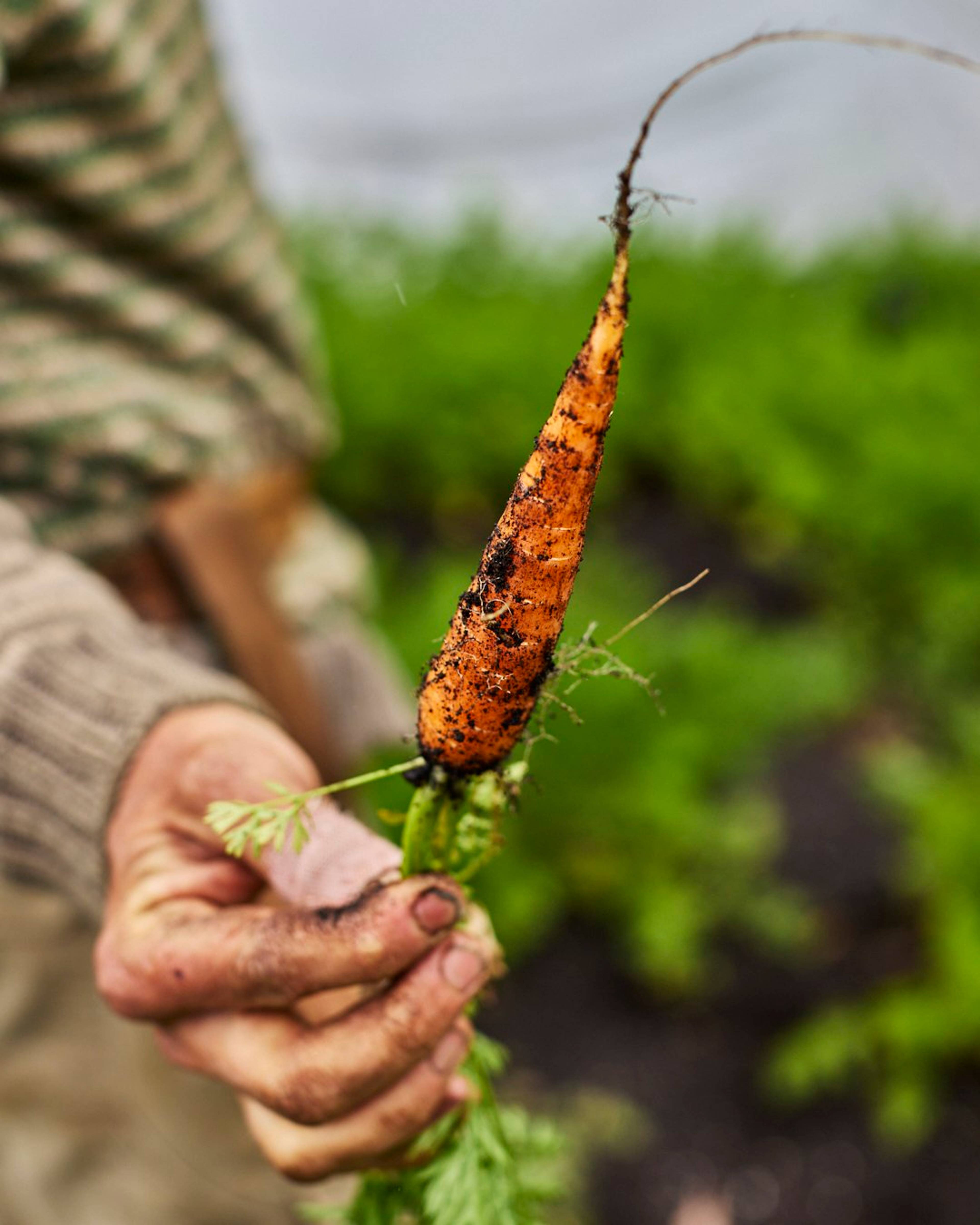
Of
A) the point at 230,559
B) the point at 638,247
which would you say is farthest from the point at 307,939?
the point at 638,247

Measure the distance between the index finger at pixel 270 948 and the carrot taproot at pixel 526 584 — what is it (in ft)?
0.41

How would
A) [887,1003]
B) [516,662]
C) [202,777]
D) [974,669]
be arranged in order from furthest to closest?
[974,669], [887,1003], [202,777], [516,662]

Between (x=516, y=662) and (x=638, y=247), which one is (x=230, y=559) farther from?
(x=638, y=247)

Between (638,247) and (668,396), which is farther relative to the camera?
(638,247)

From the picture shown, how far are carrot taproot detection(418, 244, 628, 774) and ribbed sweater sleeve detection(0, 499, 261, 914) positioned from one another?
12.0 inches

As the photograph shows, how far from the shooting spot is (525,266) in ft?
17.3

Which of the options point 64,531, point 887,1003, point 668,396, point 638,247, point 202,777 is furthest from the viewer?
point 638,247

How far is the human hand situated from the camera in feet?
A: 2.84

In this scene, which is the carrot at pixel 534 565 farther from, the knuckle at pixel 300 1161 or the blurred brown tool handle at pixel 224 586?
the blurred brown tool handle at pixel 224 586

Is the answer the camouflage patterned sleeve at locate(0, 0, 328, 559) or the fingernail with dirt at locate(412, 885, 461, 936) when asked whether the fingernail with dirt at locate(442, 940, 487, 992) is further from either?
the camouflage patterned sleeve at locate(0, 0, 328, 559)

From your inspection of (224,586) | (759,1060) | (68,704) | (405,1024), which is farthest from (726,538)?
(405,1024)

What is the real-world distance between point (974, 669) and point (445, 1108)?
9.83 ft

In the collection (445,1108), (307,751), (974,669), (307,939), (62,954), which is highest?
(307,939)

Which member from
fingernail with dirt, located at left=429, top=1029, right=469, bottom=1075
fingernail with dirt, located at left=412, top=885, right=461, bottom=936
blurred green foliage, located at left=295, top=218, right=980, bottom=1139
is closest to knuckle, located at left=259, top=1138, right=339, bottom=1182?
fingernail with dirt, located at left=429, top=1029, right=469, bottom=1075
